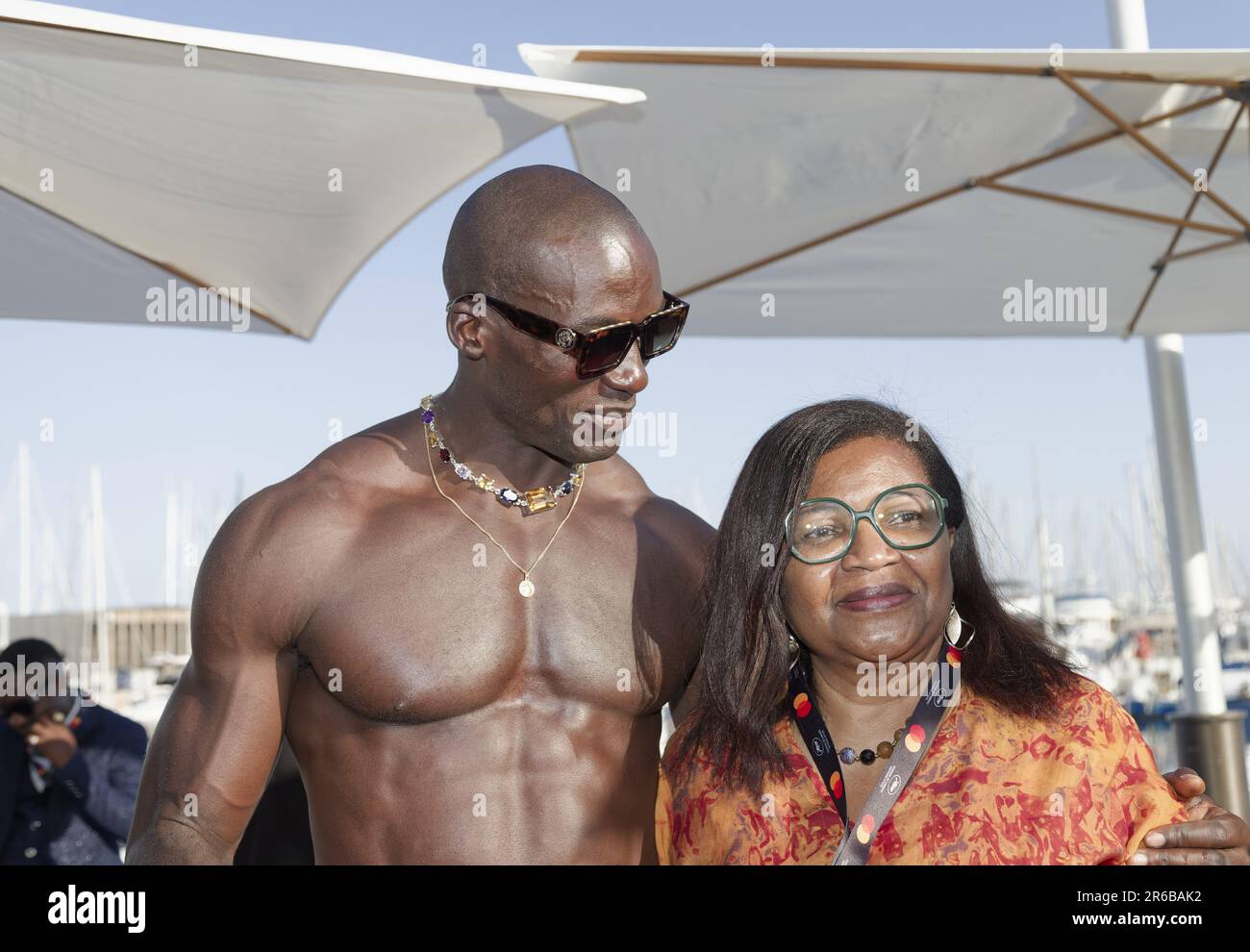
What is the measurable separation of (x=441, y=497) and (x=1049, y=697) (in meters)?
1.16

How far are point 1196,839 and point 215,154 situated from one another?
3599mm

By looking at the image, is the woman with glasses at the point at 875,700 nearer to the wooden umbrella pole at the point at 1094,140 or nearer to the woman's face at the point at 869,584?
the woman's face at the point at 869,584

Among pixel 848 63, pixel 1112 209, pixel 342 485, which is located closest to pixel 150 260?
pixel 848 63

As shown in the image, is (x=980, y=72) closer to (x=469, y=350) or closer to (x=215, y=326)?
(x=469, y=350)

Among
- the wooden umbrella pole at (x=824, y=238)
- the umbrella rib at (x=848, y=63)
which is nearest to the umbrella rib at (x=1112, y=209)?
the wooden umbrella pole at (x=824, y=238)

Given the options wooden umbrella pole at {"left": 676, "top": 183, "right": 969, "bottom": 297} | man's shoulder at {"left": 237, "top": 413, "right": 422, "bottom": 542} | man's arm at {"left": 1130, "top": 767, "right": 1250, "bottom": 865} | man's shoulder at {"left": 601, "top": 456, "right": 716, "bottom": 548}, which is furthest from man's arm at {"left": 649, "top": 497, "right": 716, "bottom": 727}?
wooden umbrella pole at {"left": 676, "top": 183, "right": 969, "bottom": 297}

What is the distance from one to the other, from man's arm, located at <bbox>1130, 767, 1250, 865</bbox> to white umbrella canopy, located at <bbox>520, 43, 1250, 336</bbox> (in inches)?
119

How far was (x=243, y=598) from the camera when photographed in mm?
2186

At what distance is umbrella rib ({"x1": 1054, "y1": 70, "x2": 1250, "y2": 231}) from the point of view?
4.57m

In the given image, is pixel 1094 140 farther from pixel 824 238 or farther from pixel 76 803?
pixel 76 803

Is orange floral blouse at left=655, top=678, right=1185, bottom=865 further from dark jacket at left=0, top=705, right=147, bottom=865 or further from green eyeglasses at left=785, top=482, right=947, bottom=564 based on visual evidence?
dark jacket at left=0, top=705, right=147, bottom=865

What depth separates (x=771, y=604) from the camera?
2287 millimetres
